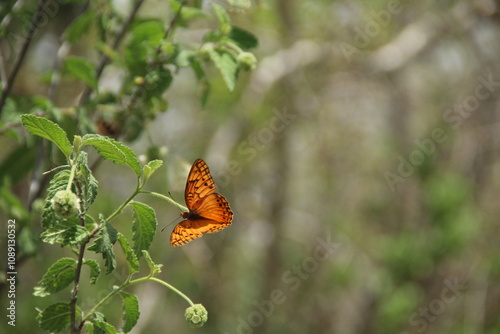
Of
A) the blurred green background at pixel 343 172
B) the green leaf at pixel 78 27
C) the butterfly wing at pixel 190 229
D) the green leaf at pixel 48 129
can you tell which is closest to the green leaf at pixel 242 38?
the green leaf at pixel 78 27

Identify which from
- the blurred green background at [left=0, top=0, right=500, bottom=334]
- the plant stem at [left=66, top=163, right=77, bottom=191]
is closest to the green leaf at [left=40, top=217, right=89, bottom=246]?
the plant stem at [left=66, top=163, right=77, bottom=191]

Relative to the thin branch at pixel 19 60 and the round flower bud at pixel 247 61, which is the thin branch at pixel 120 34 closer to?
the thin branch at pixel 19 60

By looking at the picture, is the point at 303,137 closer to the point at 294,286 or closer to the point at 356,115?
the point at 356,115

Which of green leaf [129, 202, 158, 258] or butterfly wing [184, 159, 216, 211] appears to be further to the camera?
butterfly wing [184, 159, 216, 211]

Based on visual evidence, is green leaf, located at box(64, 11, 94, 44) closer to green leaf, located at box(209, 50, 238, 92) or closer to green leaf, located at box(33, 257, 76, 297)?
green leaf, located at box(209, 50, 238, 92)

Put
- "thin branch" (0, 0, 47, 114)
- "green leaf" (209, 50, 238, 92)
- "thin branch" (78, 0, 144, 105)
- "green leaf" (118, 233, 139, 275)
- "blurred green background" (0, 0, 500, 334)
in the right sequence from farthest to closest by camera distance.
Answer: "blurred green background" (0, 0, 500, 334), "thin branch" (78, 0, 144, 105), "thin branch" (0, 0, 47, 114), "green leaf" (209, 50, 238, 92), "green leaf" (118, 233, 139, 275)

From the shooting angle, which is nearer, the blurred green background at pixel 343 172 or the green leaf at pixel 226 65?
the green leaf at pixel 226 65
